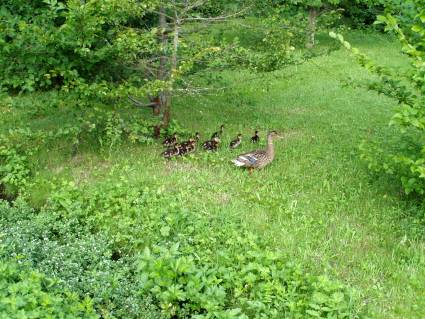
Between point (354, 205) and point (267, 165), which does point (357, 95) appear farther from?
point (354, 205)

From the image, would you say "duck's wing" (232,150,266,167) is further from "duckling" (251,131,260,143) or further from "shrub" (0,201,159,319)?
"shrub" (0,201,159,319)

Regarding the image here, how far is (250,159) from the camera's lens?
7.28 meters

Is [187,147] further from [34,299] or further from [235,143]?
[34,299]

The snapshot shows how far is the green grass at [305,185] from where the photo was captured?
5.21 meters

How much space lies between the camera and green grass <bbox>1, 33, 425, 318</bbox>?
5.21 meters

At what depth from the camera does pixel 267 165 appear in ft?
25.2

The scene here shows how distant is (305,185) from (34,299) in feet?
13.5

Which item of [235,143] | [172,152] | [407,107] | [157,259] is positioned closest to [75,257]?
[157,259]

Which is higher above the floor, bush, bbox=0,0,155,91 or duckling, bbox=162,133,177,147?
bush, bbox=0,0,155,91

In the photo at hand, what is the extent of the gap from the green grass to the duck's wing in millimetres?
171

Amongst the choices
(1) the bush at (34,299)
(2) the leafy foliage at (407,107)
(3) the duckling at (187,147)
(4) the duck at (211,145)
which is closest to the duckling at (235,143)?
(4) the duck at (211,145)

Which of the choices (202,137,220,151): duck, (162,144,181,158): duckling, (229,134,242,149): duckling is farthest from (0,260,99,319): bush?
(229,134,242,149): duckling

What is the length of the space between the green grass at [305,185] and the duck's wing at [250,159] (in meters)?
0.17

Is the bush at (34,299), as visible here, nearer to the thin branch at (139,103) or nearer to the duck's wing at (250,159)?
the duck's wing at (250,159)
